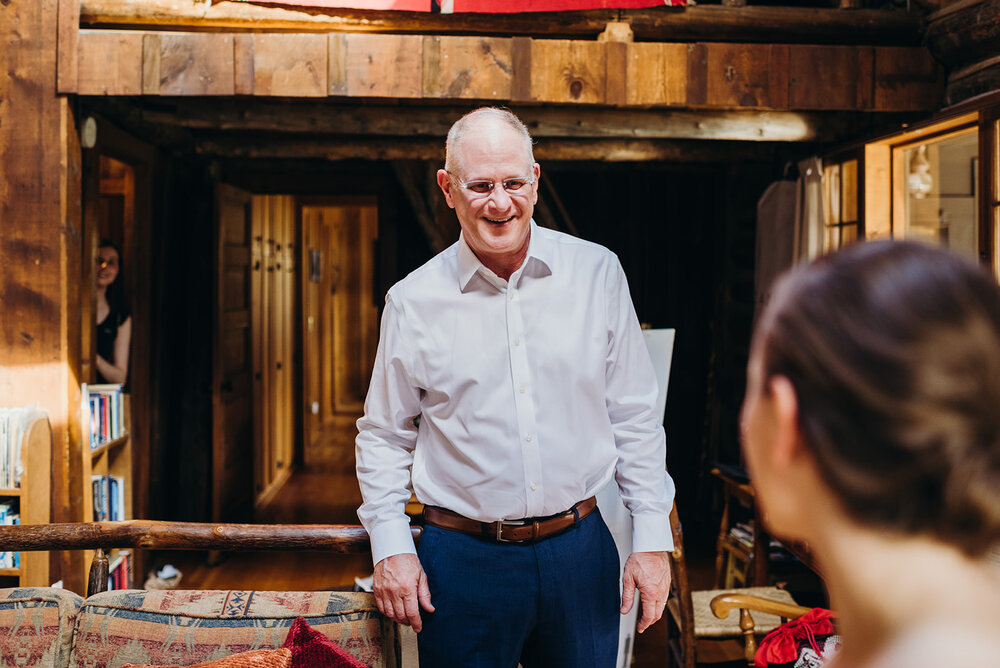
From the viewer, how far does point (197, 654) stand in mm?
1636

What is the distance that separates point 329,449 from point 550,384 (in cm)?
694

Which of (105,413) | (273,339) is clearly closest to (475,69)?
(105,413)

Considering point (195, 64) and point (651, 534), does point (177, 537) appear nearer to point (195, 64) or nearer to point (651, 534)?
point (651, 534)

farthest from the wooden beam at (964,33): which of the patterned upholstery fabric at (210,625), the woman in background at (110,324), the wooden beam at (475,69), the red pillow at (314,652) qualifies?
the woman in background at (110,324)

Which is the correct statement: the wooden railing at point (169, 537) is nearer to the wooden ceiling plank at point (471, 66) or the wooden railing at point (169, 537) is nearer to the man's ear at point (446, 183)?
the man's ear at point (446, 183)

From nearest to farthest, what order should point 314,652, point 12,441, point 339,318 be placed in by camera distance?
point 314,652 < point 12,441 < point 339,318

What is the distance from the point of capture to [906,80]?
3143mm

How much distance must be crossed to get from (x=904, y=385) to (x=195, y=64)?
3.01 metres

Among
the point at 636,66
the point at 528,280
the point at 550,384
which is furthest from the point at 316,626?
the point at 636,66

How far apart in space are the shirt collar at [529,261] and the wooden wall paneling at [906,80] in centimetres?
219

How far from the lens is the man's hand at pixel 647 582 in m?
1.54

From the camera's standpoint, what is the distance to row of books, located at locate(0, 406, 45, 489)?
2.89 meters

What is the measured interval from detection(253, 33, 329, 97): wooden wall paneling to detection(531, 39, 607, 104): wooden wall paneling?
0.84 m

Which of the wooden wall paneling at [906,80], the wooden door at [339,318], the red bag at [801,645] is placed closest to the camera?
the red bag at [801,645]
